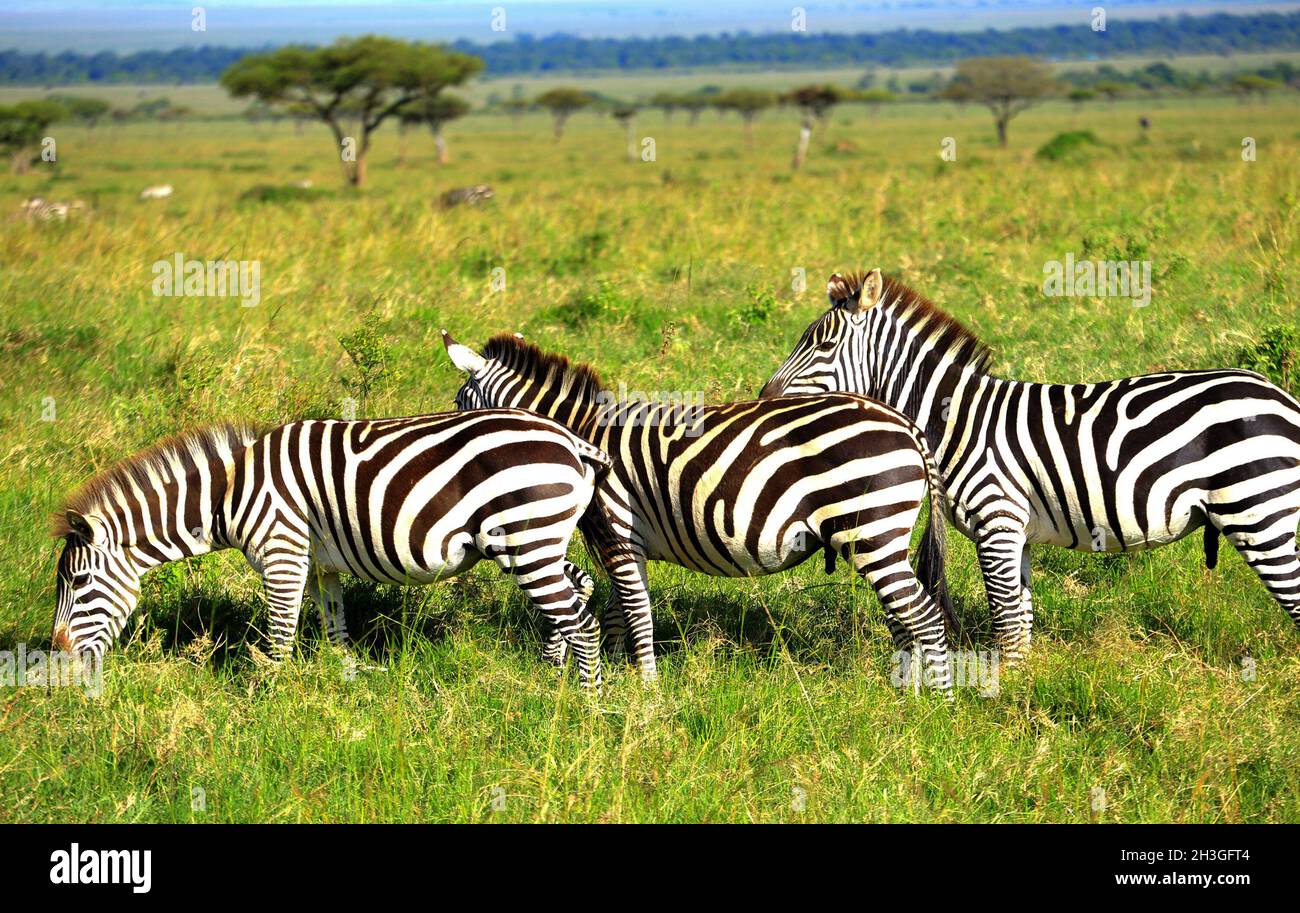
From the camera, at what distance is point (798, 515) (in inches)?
195

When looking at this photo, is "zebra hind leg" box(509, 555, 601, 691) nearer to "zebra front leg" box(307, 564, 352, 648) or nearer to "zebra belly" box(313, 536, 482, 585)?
"zebra belly" box(313, 536, 482, 585)

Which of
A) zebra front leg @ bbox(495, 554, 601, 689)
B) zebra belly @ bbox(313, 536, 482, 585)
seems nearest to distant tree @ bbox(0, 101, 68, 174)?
zebra belly @ bbox(313, 536, 482, 585)

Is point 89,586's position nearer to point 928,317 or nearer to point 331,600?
point 331,600

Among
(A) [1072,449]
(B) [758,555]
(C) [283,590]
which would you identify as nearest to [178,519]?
(C) [283,590]

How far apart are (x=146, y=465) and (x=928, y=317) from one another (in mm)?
3514

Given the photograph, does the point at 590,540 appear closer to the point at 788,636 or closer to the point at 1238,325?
the point at 788,636

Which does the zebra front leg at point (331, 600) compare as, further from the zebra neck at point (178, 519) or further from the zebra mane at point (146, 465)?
the zebra mane at point (146, 465)

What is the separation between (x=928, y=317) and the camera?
5.85 m

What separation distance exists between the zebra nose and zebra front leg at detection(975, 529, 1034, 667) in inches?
148

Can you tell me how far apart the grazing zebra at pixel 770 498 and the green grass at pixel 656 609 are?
1.19 ft

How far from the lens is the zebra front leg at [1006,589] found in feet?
17.4

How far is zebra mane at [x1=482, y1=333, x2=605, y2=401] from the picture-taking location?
5.67 m
